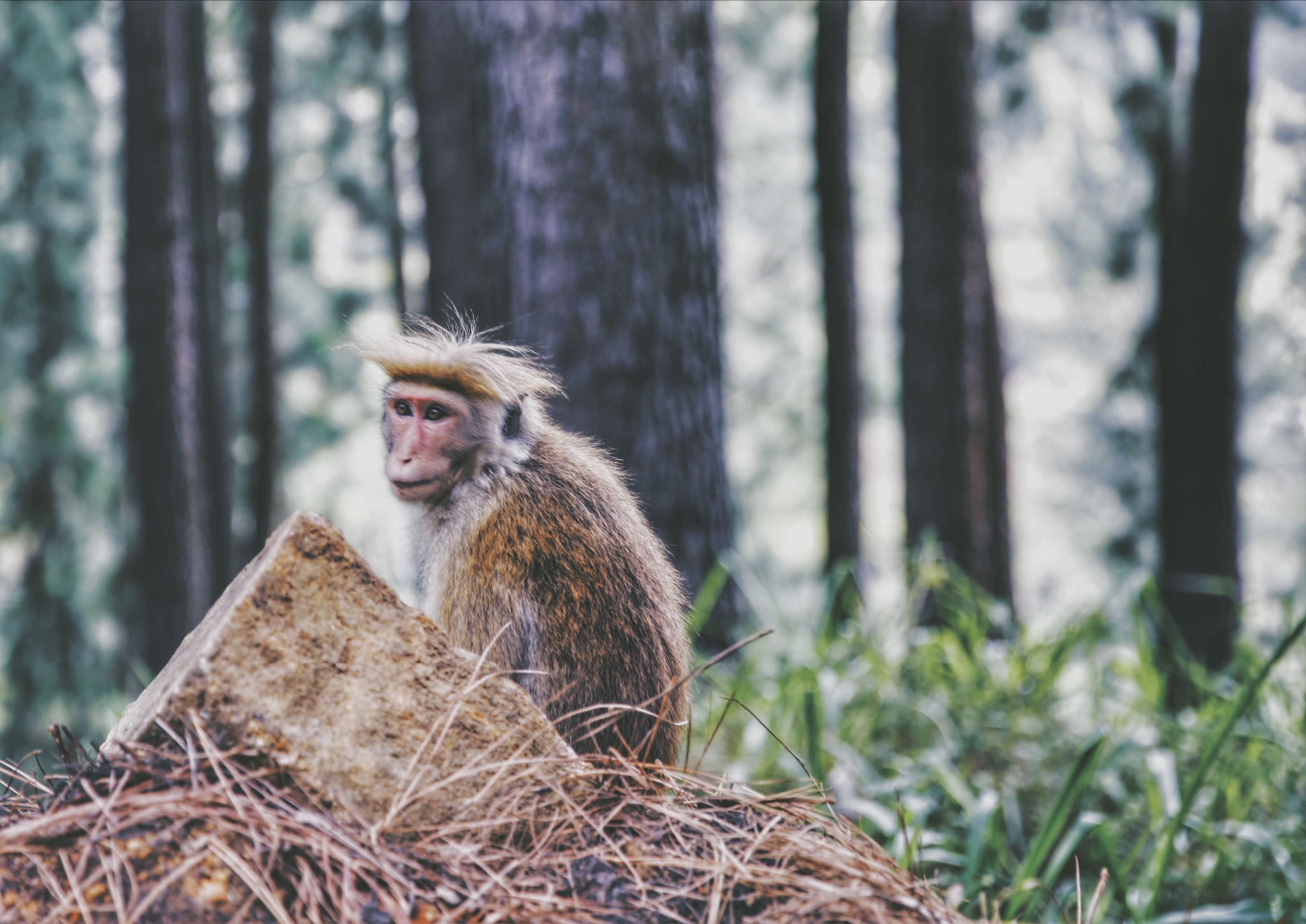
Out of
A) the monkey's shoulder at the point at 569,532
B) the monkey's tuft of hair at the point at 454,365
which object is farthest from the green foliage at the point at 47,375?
the monkey's shoulder at the point at 569,532

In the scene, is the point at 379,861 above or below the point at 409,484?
below

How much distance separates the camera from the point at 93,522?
10258mm

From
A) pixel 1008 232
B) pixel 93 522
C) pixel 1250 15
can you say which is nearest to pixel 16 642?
pixel 93 522

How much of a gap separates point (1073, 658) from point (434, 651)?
4.88 m

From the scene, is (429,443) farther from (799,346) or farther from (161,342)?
(799,346)

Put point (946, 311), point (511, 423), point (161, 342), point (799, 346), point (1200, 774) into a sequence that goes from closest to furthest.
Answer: point (1200, 774), point (511, 423), point (946, 311), point (161, 342), point (799, 346)

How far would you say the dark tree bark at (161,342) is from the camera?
7.79 meters

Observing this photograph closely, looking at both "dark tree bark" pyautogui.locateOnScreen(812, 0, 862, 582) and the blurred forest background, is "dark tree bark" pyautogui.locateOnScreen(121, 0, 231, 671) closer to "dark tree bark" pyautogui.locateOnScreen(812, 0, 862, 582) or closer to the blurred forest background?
the blurred forest background

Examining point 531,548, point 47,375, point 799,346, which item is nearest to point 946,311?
point 531,548

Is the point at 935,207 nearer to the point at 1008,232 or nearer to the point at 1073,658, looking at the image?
the point at 1073,658

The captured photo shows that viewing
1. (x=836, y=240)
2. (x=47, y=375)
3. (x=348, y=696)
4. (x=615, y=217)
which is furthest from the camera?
(x=47, y=375)

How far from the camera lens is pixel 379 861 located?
5.33ft

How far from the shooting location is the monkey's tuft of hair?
283 centimetres

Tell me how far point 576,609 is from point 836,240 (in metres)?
7.21
